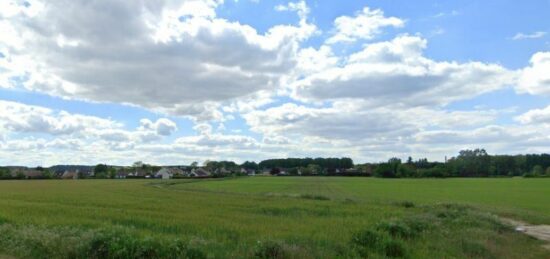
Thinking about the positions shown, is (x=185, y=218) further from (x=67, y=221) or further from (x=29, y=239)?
(x=29, y=239)

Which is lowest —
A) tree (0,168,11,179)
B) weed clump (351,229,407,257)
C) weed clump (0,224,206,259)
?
weed clump (351,229,407,257)

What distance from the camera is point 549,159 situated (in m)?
187

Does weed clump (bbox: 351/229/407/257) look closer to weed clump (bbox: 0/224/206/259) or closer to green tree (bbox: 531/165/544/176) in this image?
weed clump (bbox: 0/224/206/259)

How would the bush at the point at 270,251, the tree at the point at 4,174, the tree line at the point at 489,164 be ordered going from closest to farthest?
1. the bush at the point at 270,251
2. the tree at the point at 4,174
3. the tree line at the point at 489,164

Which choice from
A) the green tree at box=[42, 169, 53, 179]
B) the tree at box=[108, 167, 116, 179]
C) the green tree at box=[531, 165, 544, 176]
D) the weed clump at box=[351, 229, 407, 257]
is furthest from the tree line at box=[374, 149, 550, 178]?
the weed clump at box=[351, 229, 407, 257]

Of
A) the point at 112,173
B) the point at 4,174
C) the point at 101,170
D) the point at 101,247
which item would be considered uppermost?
the point at 101,170

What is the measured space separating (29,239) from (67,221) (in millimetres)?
6726

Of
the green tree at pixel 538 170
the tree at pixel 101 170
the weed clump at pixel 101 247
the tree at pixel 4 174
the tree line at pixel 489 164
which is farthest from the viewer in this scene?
the tree line at pixel 489 164

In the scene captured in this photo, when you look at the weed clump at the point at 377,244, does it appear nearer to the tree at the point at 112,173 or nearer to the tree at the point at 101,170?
the tree at the point at 101,170

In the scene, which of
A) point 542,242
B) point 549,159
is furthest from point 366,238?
point 549,159

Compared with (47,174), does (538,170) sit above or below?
above

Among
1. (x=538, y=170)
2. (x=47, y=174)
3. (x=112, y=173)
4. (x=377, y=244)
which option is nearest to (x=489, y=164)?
(x=538, y=170)

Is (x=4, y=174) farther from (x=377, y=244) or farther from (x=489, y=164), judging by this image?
(x=489, y=164)

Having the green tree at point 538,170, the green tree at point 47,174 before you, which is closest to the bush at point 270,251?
the green tree at point 47,174
